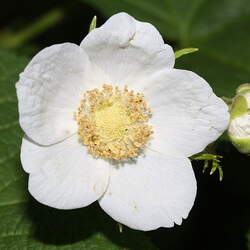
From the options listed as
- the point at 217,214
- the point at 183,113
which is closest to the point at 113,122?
the point at 183,113

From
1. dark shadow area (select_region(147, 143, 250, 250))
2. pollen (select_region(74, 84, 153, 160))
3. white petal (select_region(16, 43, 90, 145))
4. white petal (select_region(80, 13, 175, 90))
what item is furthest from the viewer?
dark shadow area (select_region(147, 143, 250, 250))

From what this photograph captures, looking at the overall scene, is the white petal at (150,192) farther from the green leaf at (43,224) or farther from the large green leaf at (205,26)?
the large green leaf at (205,26)

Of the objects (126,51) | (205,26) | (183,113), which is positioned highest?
(126,51)

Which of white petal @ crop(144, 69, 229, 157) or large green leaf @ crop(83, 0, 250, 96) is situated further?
large green leaf @ crop(83, 0, 250, 96)

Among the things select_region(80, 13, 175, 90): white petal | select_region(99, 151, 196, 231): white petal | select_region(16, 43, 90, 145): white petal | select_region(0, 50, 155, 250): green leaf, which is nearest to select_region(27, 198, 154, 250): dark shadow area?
select_region(0, 50, 155, 250): green leaf

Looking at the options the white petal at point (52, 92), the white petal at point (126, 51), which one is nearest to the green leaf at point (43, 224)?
the white petal at point (52, 92)

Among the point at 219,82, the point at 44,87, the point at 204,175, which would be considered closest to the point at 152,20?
the point at 219,82

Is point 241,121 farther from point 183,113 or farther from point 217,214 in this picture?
point 217,214

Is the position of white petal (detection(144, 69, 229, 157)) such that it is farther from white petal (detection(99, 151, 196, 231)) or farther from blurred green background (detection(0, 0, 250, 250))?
blurred green background (detection(0, 0, 250, 250))
